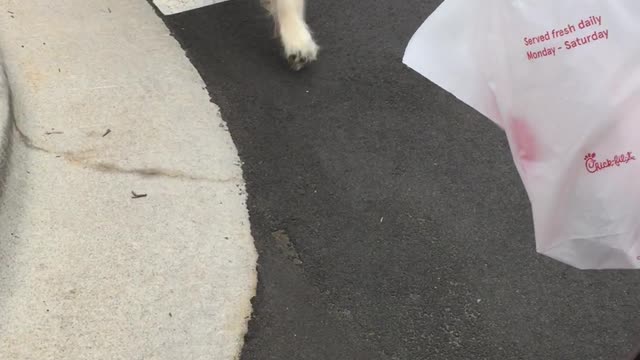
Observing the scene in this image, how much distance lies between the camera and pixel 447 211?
2.81 meters

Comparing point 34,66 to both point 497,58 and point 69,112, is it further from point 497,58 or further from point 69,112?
point 497,58

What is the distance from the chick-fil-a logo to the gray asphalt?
4.50 ft

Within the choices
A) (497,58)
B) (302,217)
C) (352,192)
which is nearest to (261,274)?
(302,217)

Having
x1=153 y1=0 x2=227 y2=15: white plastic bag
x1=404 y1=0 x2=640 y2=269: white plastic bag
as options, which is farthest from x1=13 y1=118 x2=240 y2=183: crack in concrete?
x1=404 y1=0 x2=640 y2=269: white plastic bag

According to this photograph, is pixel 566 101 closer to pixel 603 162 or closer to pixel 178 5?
pixel 603 162

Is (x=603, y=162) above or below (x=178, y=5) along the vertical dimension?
above

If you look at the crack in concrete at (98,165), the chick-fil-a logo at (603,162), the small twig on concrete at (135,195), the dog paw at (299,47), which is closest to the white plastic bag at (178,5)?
the dog paw at (299,47)

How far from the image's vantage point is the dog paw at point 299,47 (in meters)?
3.20

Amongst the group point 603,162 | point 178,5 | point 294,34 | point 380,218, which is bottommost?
point 380,218

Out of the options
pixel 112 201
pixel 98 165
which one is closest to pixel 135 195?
pixel 112 201

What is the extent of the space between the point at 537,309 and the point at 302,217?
0.94 metres

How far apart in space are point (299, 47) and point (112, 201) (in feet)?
3.80

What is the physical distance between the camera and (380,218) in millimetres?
2760

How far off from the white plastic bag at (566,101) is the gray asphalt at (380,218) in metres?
1.28
